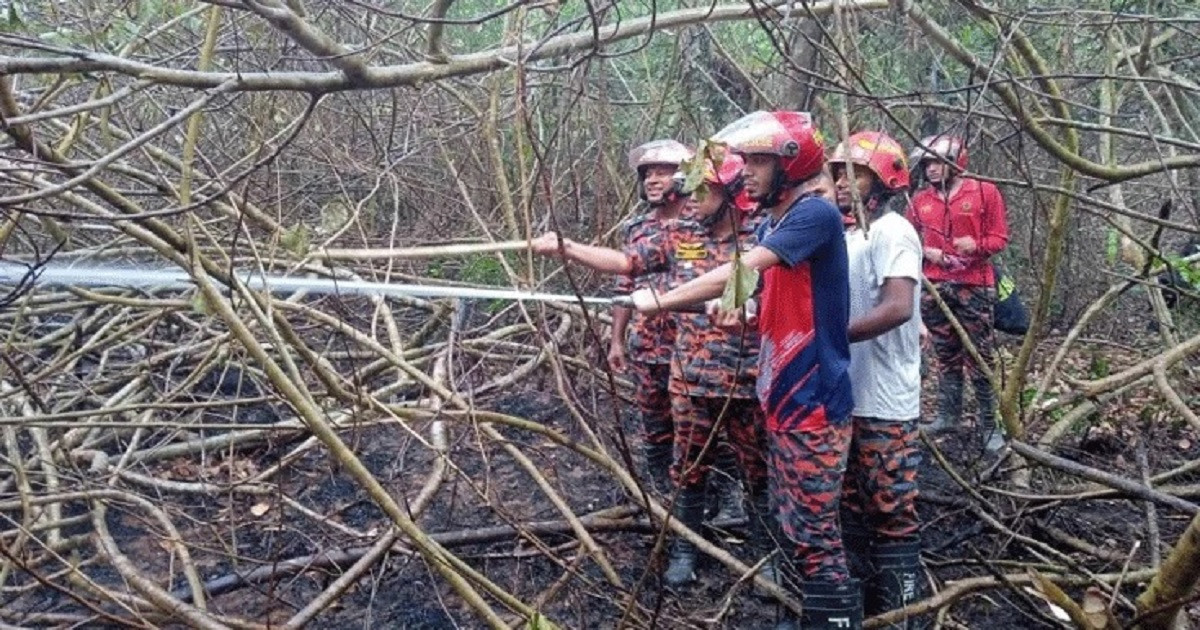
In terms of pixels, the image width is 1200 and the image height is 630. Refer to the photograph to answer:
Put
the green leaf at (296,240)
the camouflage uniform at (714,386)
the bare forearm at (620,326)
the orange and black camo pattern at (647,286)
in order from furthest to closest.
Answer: the bare forearm at (620,326), the orange and black camo pattern at (647,286), the camouflage uniform at (714,386), the green leaf at (296,240)

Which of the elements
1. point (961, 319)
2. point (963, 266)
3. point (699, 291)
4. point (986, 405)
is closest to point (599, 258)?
point (699, 291)

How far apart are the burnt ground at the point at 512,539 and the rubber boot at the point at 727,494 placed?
3.3 inches

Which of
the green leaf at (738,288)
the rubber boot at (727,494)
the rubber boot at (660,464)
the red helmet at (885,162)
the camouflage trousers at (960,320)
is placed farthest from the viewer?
the camouflage trousers at (960,320)

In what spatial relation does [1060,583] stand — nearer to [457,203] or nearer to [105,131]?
[105,131]

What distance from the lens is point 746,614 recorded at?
3.85 meters

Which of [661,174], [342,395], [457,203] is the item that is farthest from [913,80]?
[342,395]

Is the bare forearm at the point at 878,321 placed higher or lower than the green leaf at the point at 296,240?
lower

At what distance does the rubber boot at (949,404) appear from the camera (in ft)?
18.9

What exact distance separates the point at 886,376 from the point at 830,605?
31.0 inches

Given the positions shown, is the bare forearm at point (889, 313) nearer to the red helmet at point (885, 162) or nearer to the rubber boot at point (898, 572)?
the red helmet at point (885, 162)

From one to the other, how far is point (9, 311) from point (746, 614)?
3747mm

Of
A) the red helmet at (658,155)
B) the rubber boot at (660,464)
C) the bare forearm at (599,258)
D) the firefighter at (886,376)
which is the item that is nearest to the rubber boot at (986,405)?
the rubber boot at (660,464)

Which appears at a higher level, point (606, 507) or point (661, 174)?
point (661, 174)

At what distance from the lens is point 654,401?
15.0ft
